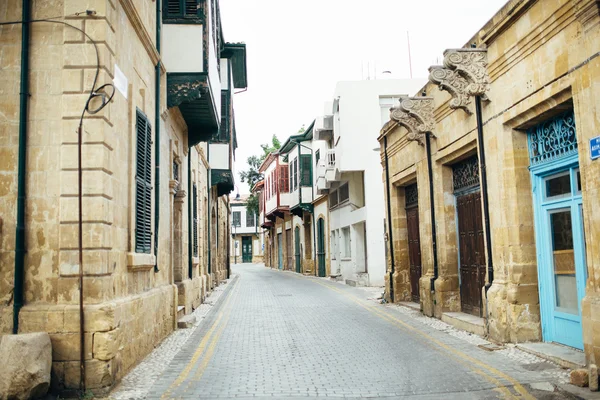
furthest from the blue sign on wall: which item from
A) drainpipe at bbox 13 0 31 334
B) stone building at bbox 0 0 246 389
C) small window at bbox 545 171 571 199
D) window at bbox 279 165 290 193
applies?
window at bbox 279 165 290 193

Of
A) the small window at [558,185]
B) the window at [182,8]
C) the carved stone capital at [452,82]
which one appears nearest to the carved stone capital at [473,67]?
the carved stone capital at [452,82]

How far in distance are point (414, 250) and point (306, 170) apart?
64.8ft

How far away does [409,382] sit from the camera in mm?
6555

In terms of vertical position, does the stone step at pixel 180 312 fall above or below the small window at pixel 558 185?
below

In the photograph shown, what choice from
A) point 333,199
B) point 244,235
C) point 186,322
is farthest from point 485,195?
point 244,235

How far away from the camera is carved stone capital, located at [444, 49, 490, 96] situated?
9.12m

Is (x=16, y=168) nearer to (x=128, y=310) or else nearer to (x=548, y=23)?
(x=128, y=310)

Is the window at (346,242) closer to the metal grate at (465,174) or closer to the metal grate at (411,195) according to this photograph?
the metal grate at (411,195)

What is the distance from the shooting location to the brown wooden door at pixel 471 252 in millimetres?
10570

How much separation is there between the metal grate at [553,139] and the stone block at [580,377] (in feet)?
9.39

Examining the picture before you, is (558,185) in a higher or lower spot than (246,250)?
higher

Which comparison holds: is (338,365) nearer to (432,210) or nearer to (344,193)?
(432,210)

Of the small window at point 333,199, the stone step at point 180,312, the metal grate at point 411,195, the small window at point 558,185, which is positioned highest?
the small window at point 333,199

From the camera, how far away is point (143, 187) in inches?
337
